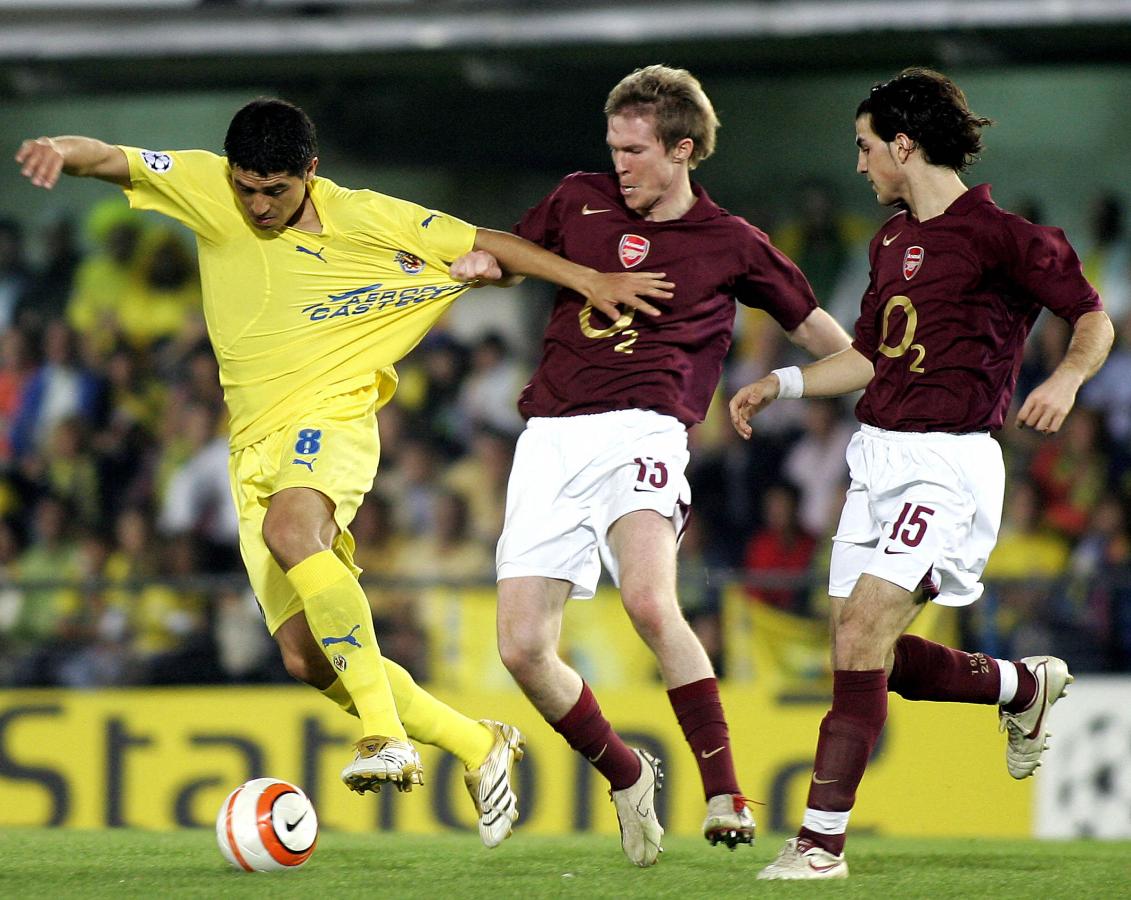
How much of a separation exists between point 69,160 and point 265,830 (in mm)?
2087

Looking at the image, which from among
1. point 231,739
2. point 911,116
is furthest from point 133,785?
point 911,116

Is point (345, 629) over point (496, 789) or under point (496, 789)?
over

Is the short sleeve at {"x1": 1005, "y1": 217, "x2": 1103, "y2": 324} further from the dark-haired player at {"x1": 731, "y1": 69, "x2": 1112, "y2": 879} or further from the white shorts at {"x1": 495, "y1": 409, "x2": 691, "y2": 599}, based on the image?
the white shorts at {"x1": 495, "y1": 409, "x2": 691, "y2": 599}

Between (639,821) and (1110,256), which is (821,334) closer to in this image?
(639,821)

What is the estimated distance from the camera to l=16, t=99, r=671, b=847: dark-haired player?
5469 millimetres

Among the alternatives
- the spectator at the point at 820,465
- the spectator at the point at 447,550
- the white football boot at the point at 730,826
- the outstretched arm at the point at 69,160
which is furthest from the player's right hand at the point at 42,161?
the spectator at the point at 820,465

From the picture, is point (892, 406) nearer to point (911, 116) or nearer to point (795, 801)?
point (911, 116)

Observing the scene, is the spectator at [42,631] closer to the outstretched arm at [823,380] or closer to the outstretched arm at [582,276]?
the outstretched arm at [582,276]

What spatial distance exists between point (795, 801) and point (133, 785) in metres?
3.41

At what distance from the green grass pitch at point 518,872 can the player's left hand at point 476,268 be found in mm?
1855

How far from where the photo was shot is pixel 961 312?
5203 millimetres

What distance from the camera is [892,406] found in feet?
17.4

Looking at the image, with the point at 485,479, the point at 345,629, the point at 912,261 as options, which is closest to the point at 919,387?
the point at 912,261

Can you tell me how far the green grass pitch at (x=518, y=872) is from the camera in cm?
479
